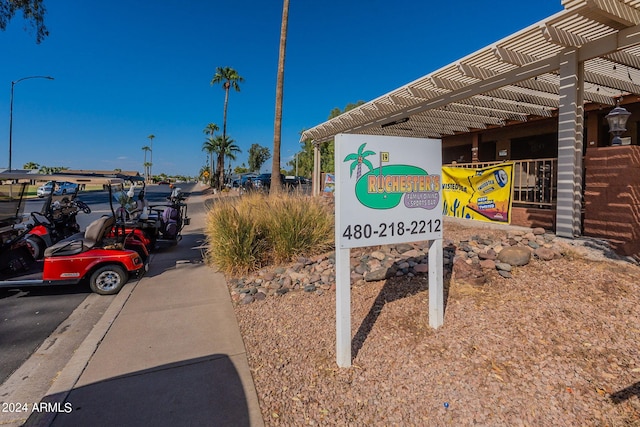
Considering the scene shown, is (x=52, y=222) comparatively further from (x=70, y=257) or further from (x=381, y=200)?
(x=381, y=200)

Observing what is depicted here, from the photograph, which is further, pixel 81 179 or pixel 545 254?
pixel 81 179

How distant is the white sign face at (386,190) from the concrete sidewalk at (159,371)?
1.50 meters

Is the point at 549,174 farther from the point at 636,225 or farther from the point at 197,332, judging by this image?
the point at 197,332

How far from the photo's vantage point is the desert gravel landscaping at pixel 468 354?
2258mm

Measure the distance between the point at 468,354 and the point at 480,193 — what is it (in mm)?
5662

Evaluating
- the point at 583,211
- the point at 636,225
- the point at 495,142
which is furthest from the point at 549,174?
the point at 495,142

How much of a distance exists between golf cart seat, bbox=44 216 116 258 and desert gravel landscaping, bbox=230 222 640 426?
9.45 feet

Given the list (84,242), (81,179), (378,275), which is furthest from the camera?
(81,179)

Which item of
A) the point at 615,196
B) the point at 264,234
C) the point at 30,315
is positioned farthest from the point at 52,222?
the point at 615,196

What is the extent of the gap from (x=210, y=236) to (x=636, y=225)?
6.88 m

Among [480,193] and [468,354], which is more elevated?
[480,193]

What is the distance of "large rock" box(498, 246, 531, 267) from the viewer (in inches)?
172

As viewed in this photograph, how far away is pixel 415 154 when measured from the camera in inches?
120

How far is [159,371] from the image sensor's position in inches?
118
